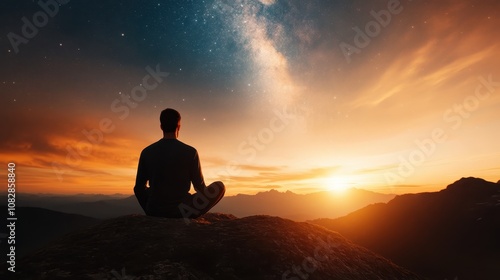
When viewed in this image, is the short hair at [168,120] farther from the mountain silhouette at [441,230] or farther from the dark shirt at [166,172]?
the mountain silhouette at [441,230]

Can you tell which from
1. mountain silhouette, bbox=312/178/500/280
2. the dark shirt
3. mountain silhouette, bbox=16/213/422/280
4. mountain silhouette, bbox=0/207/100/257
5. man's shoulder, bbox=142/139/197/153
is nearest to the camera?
mountain silhouette, bbox=16/213/422/280

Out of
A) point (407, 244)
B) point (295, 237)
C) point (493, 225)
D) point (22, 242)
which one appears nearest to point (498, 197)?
point (493, 225)

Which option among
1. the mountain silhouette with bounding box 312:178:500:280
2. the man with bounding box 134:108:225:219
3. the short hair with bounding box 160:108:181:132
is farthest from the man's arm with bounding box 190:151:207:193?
the mountain silhouette with bounding box 312:178:500:280

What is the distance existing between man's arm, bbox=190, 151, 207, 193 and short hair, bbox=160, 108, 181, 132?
73 cm

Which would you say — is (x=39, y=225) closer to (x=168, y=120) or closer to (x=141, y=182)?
(x=141, y=182)

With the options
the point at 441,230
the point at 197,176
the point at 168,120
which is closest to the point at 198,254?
the point at 197,176

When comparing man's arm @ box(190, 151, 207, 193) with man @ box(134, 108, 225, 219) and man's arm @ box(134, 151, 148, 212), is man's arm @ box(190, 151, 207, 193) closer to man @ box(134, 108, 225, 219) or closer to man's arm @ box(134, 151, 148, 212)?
man @ box(134, 108, 225, 219)

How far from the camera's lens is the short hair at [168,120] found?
5566 millimetres

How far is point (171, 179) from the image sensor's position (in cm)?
527

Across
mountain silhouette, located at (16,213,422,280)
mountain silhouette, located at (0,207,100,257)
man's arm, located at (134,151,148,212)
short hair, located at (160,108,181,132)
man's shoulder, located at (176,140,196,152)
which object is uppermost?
short hair, located at (160,108,181,132)

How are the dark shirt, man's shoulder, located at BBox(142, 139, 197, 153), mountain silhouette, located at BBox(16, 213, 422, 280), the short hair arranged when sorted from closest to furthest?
mountain silhouette, located at BBox(16, 213, 422, 280)
the dark shirt
man's shoulder, located at BBox(142, 139, 197, 153)
the short hair

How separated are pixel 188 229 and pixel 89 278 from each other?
1.75 meters

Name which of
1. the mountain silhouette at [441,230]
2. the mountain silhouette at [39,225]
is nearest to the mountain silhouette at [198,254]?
the mountain silhouette at [441,230]

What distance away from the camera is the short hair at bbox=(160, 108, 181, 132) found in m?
5.57
